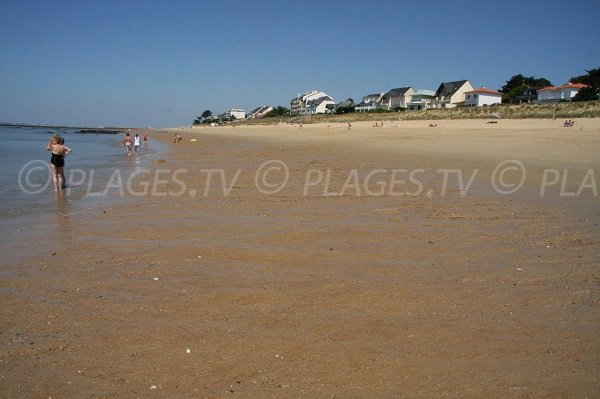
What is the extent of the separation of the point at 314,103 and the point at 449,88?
159 feet

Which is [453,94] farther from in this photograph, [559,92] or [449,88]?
[559,92]

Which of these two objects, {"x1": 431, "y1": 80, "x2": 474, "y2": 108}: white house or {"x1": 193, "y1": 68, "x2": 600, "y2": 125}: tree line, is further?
{"x1": 431, "y1": 80, "x2": 474, "y2": 108}: white house

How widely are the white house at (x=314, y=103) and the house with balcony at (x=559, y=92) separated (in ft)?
203

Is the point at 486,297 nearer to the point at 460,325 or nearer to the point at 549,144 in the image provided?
the point at 460,325

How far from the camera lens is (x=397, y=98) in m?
103

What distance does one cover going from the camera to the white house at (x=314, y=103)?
426 ft

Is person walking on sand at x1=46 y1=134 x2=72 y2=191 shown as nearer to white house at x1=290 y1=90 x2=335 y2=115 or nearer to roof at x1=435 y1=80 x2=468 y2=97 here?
roof at x1=435 y1=80 x2=468 y2=97

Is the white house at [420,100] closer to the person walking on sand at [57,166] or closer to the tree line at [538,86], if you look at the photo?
the tree line at [538,86]

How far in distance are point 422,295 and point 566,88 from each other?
81.4 meters

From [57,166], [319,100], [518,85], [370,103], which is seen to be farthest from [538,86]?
[57,166]

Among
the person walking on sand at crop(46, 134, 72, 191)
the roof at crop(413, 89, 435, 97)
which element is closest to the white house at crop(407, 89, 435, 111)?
the roof at crop(413, 89, 435, 97)

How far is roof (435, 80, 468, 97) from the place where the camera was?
8946 cm

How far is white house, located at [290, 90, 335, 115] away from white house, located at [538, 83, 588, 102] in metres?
62.0

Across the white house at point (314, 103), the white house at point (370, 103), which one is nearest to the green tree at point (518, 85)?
the white house at point (370, 103)
